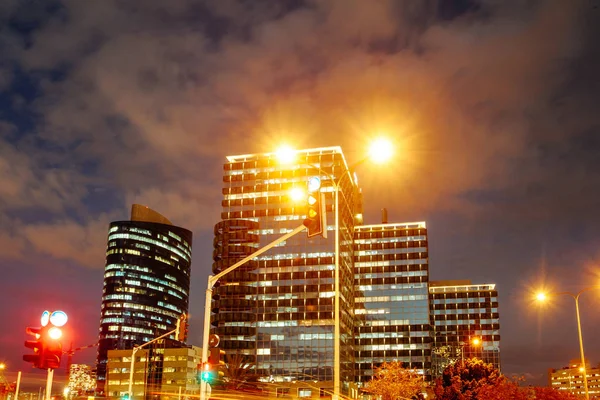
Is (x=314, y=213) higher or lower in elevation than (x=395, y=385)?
higher

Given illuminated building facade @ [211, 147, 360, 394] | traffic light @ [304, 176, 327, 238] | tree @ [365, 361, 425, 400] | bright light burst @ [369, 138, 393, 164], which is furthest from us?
illuminated building facade @ [211, 147, 360, 394]

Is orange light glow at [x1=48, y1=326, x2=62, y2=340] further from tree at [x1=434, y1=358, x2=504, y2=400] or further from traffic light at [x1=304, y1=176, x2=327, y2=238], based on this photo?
tree at [x1=434, y1=358, x2=504, y2=400]

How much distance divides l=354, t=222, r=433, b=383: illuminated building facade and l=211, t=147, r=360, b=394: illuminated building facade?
16.8 metres

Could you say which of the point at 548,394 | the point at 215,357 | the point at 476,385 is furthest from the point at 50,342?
the point at 548,394

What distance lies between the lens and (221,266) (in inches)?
6314

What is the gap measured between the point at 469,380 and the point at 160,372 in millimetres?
144458

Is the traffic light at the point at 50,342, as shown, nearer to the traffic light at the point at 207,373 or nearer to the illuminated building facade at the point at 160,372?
the traffic light at the point at 207,373

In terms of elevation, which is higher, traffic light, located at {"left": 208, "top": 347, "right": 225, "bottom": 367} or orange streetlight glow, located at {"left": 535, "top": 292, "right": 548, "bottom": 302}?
orange streetlight glow, located at {"left": 535, "top": 292, "right": 548, "bottom": 302}

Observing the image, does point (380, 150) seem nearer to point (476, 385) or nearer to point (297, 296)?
point (476, 385)

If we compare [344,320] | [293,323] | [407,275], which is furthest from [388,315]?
[293,323]

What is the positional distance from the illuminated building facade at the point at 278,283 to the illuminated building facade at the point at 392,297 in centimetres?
1685

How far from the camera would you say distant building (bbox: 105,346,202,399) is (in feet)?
561

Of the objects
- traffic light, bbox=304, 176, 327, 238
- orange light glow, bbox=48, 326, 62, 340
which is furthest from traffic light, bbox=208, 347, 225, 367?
orange light glow, bbox=48, 326, 62, 340

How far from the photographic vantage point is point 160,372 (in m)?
177
